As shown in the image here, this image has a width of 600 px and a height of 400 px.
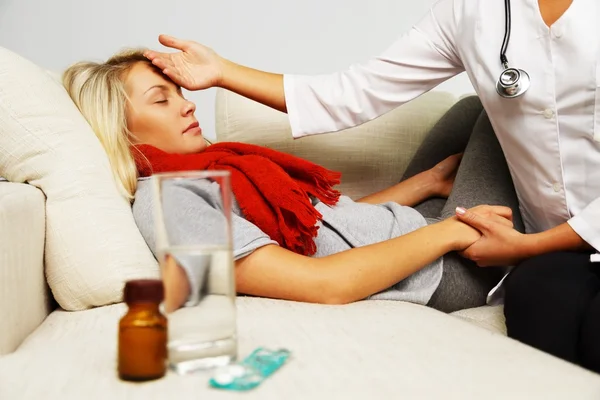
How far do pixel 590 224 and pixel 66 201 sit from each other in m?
0.90

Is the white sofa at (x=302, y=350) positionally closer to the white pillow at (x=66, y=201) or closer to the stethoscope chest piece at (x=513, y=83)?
the white pillow at (x=66, y=201)

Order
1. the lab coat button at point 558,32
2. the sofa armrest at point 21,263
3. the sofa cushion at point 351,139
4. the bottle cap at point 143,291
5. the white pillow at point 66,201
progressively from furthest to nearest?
1. the sofa cushion at point 351,139
2. the lab coat button at point 558,32
3. the white pillow at point 66,201
4. the sofa armrest at point 21,263
5. the bottle cap at point 143,291

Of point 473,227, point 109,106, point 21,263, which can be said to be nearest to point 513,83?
point 473,227

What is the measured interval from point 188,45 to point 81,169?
43cm

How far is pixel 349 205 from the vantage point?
1.58 m

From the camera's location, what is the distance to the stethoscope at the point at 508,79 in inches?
53.6

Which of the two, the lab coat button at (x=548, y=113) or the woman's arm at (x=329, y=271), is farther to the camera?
the lab coat button at (x=548, y=113)

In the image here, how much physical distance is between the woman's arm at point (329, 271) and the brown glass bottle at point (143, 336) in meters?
0.43

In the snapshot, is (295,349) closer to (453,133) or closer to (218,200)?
(218,200)

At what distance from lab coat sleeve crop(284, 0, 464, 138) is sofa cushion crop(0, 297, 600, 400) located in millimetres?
598

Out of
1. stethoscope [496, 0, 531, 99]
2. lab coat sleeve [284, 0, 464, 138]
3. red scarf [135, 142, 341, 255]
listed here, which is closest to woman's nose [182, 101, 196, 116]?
red scarf [135, 142, 341, 255]

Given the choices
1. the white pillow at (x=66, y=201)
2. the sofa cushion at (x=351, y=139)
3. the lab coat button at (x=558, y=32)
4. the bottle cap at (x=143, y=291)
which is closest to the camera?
the bottle cap at (x=143, y=291)

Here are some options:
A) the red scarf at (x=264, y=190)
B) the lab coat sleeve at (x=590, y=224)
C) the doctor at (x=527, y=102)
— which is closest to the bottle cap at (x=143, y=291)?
the red scarf at (x=264, y=190)

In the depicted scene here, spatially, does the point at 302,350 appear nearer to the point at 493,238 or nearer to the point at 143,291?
the point at 143,291
